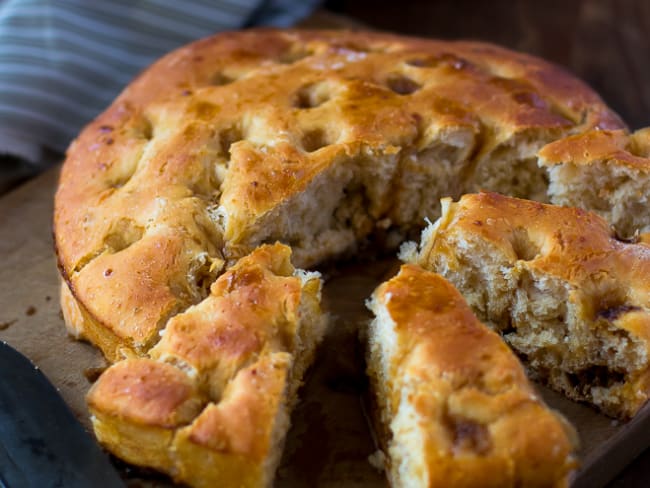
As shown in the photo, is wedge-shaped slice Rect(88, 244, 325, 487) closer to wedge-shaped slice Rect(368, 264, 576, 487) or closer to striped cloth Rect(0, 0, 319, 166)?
wedge-shaped slice Rect(368, 264, 576, 487)

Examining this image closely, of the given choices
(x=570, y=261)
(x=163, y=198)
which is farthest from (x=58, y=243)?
(x=570, y=261)

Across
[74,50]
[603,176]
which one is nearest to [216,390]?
[603,176]

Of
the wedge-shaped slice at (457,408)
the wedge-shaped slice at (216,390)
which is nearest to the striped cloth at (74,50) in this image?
the wedge-shaped slice at (216,390)

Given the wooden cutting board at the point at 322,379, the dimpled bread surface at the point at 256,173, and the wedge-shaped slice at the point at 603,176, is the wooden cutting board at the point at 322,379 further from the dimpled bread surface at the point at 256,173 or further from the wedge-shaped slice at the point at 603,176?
the wedge-shaped slice at the point at 603,176

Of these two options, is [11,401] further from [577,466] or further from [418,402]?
[577,466]

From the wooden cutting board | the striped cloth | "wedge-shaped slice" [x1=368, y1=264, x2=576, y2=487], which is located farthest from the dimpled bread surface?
the striped cloth

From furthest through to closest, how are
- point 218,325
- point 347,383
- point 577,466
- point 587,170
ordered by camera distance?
point 587,170
point 347,383
point 218,325
point 577,466
